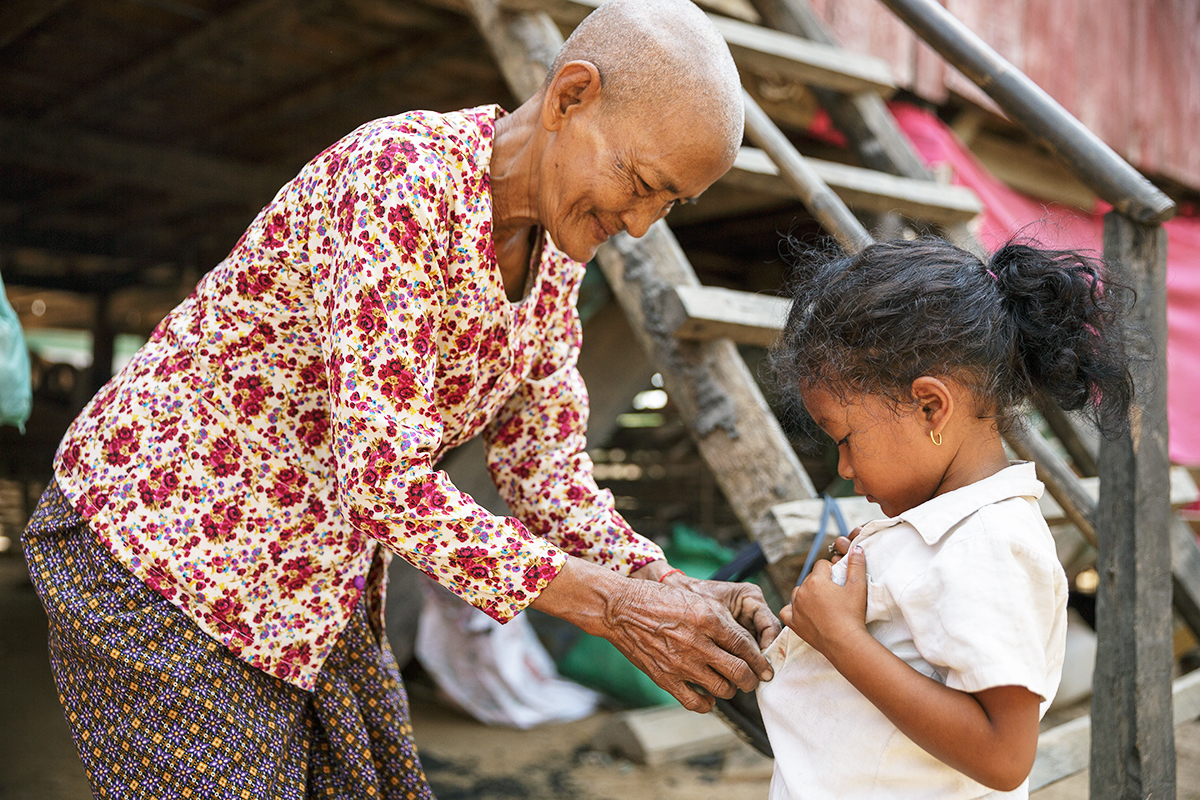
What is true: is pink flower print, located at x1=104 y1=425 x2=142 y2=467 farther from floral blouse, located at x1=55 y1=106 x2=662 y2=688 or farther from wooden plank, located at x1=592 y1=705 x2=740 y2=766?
wooden plank, located at x1=592 y1=705 x2=740 y2=766

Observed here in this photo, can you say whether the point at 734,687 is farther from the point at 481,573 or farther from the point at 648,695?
the point at 648,695

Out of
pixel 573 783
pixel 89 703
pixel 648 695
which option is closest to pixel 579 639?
pixel 648 695

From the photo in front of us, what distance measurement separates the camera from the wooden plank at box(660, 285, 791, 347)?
2068 millimetres

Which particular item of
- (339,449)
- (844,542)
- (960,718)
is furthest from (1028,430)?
(339,449)

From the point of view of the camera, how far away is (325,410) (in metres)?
1.55

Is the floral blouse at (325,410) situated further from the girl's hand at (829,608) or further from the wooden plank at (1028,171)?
the wooden plank at (1028,171)

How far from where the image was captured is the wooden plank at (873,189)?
250cm

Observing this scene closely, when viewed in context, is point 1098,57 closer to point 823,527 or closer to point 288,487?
point 823,527

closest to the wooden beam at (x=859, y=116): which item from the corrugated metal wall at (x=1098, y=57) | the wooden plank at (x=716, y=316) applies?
the corrugated metal wall at (x=1098, y=57)

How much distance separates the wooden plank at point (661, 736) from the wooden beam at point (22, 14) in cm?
375

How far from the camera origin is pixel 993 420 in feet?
4.45

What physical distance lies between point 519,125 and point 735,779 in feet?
10.1

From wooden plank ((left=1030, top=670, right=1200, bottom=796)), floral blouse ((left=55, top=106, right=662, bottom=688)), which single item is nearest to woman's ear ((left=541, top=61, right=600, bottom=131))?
floral blouse ((left=55, top=106, right=662, bottom=688))

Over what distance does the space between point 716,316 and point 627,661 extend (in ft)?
10.3
